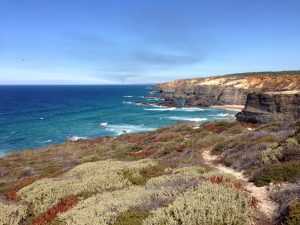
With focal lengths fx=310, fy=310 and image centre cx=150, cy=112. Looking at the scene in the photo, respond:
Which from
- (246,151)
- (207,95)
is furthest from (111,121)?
(246,151)

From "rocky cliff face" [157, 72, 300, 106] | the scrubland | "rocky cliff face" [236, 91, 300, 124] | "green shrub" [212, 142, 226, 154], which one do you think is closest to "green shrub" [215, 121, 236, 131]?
"rocky cliff face" [236, 91, 300, 124]

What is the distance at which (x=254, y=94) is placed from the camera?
49062 millimetres

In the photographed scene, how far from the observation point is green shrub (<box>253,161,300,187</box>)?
37.6 feet

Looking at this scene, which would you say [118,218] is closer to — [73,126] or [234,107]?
[73,126]

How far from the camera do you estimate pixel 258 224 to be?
8.03 metres

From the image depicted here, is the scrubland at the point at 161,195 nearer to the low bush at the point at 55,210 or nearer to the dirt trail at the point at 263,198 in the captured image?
the low bush at the point at 55,210

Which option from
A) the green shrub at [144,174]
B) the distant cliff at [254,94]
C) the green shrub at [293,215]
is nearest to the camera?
the green shrub at [293,215]

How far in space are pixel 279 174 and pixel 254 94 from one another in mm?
39313

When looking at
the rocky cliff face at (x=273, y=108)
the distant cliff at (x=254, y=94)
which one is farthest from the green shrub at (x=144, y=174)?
the distant cliff at (x=254, y=94)

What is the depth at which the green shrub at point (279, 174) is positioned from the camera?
11.4 meters

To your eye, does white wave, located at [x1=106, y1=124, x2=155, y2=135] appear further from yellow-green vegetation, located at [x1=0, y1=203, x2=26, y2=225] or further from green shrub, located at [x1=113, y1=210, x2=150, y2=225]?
green shrub, located at [x1=113, y1=210, x2=150, y2=225]

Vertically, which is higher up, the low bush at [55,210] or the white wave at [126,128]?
the low bush at [55,210]

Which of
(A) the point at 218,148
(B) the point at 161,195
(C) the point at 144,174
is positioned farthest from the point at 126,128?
(B) the point at 161,195

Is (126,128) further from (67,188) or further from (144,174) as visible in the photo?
(67,188)
